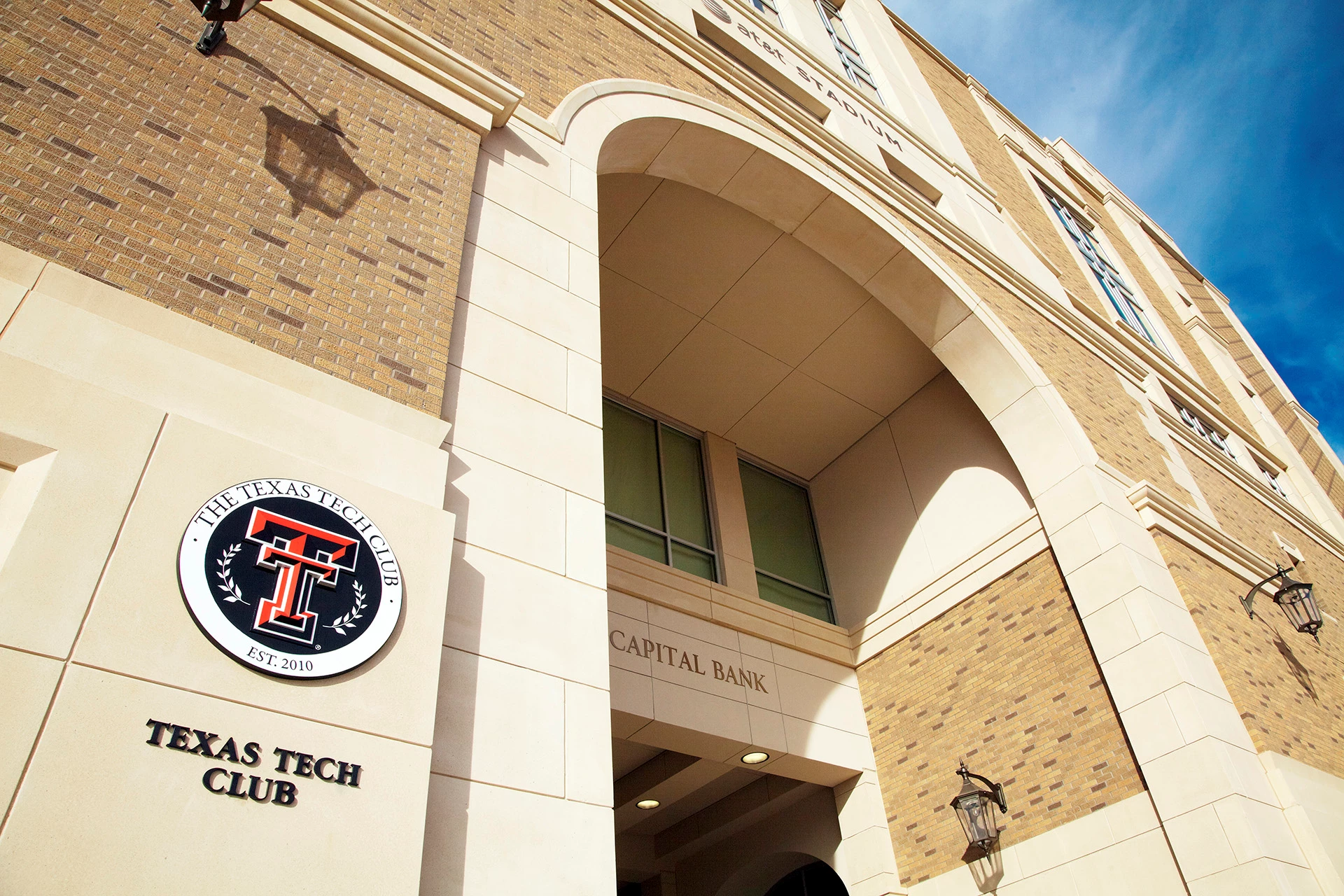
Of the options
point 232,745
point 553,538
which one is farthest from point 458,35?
point 232,745

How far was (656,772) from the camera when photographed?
10.5 m

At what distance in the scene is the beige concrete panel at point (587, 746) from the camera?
4219 millimetres

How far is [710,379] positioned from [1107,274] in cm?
1082

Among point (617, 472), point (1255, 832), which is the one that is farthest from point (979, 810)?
point (617, 472)

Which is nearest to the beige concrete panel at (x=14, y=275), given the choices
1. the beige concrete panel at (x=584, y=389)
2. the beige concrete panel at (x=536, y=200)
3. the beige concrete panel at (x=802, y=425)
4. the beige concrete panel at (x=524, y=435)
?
the beige concrete panel at (x=524, y=435)

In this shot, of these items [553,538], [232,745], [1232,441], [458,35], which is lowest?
[232,745]

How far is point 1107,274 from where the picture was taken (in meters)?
19.0

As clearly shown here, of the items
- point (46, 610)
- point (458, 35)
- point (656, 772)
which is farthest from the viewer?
point (656, 772)

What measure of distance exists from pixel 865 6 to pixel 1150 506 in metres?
12.3

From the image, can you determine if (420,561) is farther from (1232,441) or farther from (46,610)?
(1232,441)

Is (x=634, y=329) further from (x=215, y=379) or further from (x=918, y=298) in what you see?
(x=215, y=379)

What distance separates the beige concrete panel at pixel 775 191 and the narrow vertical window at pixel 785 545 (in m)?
4.05

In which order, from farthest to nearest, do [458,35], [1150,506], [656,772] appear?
[656,772] < [1150,506] < [458,35]

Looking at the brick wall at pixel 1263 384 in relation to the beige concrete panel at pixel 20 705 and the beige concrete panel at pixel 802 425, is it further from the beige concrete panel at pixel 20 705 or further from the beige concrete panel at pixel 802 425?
the beige concrete panel at pixel 20 705
